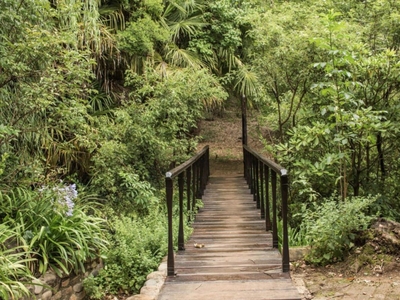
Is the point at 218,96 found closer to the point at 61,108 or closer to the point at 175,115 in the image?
the point at 175,115

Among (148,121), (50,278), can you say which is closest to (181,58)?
(148,121)

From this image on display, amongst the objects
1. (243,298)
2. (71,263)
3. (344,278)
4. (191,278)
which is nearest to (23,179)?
(71,263)

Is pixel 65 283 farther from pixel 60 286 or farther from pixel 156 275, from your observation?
pixel 156 275

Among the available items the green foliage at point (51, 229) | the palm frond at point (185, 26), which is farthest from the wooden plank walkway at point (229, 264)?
the palm frond at point (185, 26)

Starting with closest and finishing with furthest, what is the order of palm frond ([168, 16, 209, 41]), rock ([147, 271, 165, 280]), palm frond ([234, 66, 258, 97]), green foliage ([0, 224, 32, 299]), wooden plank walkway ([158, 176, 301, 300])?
green foliage ([0, 224, 32, 299]) < wooden plank walkway ([158, 176, 301, 300]) < rock ([147, 271, 165, 280]) < palm frond ([234, 66, 258, 97]) < palm frond ([168, 16, 209, 41])

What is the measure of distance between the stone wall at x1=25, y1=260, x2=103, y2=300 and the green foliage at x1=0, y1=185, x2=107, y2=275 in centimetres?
7

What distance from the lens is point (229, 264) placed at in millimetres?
3609

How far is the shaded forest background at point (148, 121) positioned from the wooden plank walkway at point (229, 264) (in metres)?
0.48

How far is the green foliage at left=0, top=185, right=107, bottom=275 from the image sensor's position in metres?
3.53

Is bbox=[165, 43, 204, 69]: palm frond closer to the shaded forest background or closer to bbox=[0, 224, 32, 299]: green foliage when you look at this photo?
the shaded forest background

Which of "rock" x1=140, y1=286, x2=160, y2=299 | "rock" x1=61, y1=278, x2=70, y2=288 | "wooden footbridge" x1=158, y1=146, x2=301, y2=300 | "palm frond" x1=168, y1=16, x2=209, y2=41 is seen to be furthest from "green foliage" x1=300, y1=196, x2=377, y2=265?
"palm frond" x1=168, y1=16, x2=209, y2=41

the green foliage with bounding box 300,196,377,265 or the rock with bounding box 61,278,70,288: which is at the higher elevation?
the green foliage with bounding box 300,196,377,265

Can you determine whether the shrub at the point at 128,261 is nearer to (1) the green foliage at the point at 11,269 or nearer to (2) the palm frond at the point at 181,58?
(1) the green foliage at the point at 11,269

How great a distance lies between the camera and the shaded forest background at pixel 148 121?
3.87 meters
